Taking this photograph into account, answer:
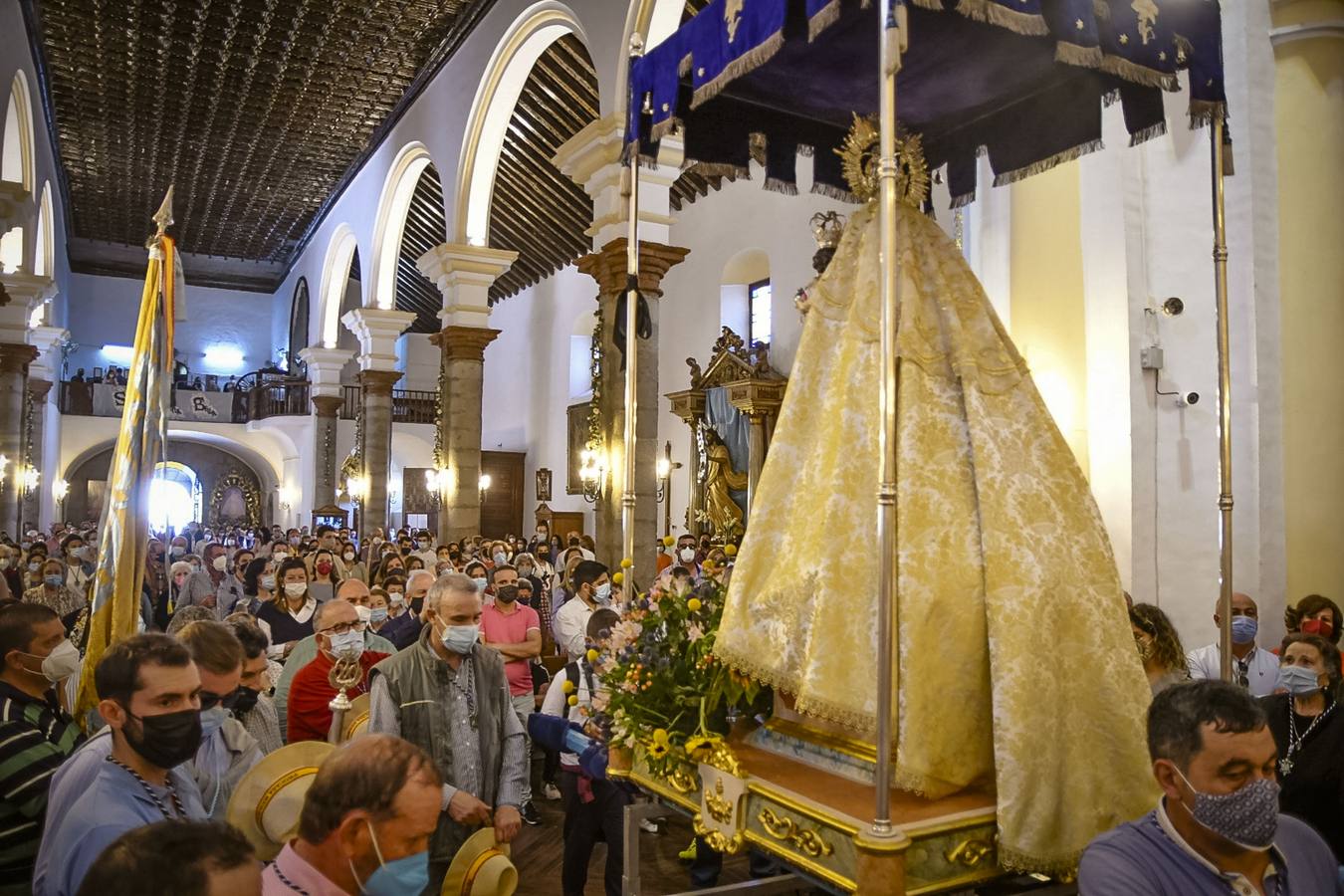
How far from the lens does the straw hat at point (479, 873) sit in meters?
2.96

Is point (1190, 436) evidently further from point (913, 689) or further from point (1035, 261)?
point (913, 689)

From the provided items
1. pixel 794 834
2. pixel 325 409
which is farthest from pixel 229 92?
pixel 794 834

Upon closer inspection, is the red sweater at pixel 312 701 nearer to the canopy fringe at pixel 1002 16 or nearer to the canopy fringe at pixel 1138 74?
the canopy fringe at pixel 1002 16

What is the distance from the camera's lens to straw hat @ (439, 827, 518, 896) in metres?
2.96

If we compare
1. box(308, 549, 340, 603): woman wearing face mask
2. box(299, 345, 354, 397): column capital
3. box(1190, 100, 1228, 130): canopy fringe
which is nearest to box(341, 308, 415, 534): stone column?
box(299, 345, 354, 397): column capital

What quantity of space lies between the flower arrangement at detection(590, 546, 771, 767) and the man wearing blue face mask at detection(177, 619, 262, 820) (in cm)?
118

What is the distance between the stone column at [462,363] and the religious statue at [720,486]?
3388mm

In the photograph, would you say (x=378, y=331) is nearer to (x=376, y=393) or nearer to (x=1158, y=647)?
(x=376, y=393)

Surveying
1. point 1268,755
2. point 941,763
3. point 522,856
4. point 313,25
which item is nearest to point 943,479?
point 941,763

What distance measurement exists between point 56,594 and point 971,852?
7.82 metres

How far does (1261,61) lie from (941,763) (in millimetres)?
5933

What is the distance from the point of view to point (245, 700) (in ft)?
12.1

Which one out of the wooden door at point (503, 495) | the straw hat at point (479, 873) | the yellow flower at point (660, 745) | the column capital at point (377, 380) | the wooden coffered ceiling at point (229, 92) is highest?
the wooden coffered ceiling at point (229, 92)

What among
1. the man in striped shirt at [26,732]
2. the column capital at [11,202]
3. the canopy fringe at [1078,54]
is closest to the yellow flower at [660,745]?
the man in striped shirt at [26,732]
